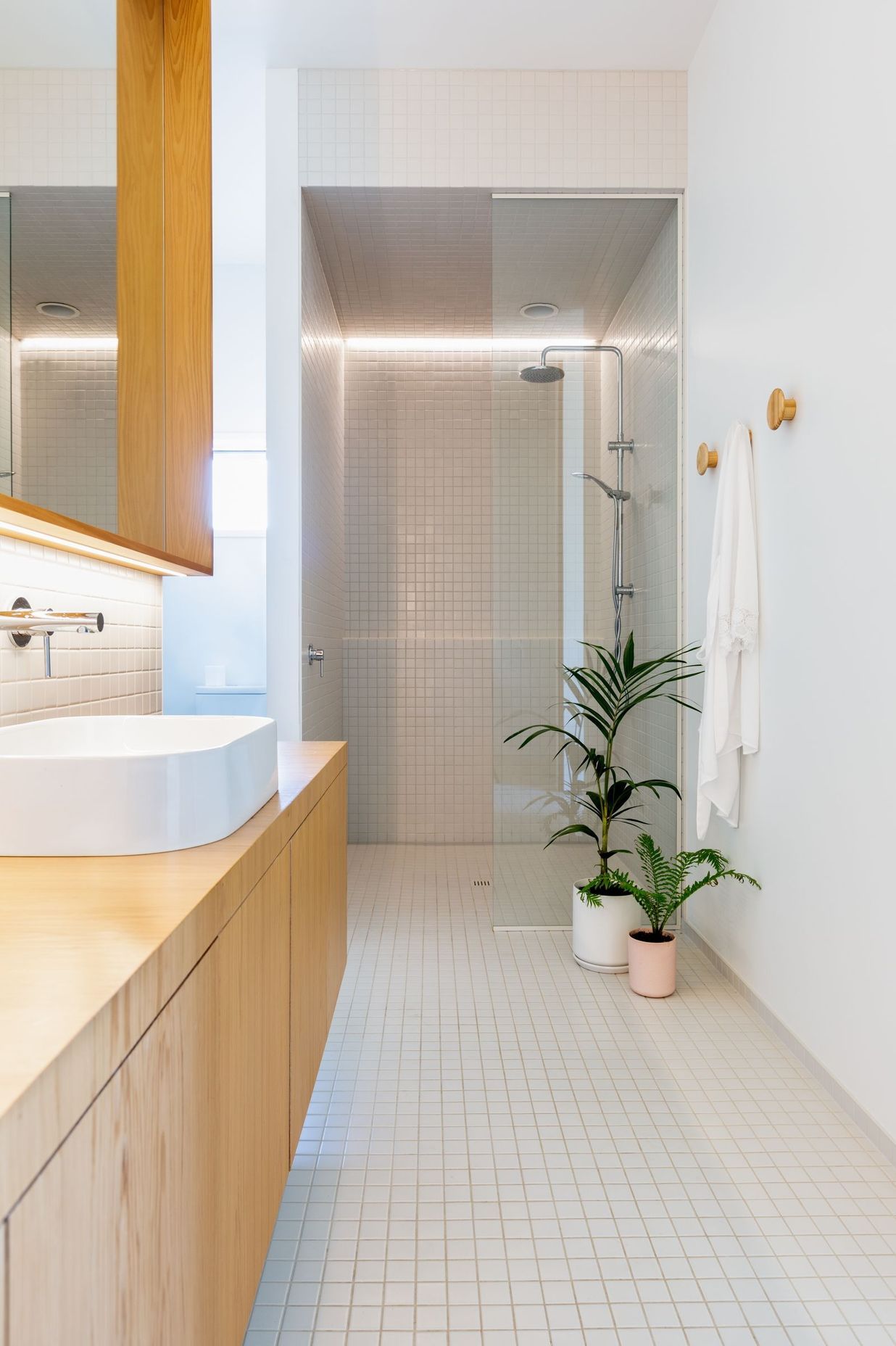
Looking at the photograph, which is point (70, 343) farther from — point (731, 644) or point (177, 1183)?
point (731, 644)

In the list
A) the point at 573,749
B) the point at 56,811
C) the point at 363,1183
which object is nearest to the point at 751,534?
the point at 573,749

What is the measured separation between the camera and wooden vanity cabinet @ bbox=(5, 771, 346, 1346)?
0.51 meters

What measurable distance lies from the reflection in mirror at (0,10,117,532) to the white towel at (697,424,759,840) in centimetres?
151

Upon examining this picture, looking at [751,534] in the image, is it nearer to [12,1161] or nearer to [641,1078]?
[641,1078]

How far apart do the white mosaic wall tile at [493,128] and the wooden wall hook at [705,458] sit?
0.98m

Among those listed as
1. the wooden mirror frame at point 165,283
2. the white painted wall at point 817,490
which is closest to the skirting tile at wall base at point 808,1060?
the white painted wall at point 817,490

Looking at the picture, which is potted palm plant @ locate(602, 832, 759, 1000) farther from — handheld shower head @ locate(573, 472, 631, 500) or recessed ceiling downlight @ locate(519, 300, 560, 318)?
recessed ceiling downlight @ locate(519, 300, 560, 318)

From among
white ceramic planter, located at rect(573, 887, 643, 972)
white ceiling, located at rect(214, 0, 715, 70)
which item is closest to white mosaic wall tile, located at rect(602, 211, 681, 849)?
white ceramic planter, located at rect(573, 887, 643, 972)

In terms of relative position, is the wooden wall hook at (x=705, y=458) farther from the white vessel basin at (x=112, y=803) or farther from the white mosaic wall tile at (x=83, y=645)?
the white vessel basin at (x=112, y=803)

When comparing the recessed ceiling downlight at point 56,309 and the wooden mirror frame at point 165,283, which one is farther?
the wooden mirror frame at point 165,283

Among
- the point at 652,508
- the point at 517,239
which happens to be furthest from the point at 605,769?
the point at 517,239

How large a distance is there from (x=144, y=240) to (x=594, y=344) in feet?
4.84

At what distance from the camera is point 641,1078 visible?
198cm

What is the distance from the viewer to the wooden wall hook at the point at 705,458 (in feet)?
8.66
